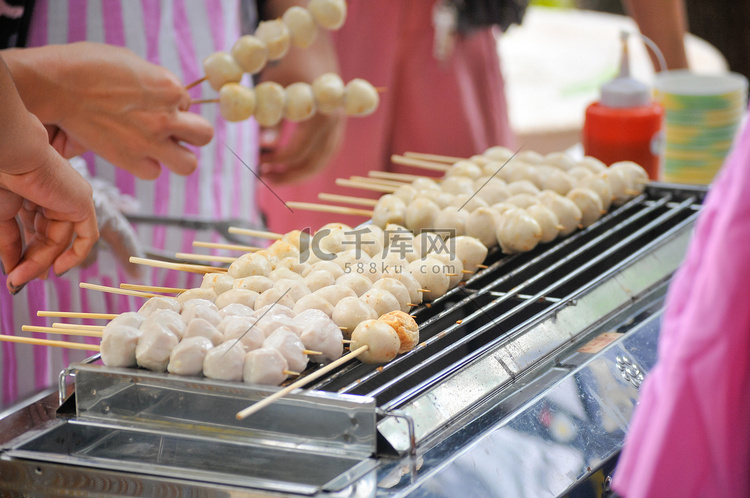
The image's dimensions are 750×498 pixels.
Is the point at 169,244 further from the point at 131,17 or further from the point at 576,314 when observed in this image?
the point at 576,314

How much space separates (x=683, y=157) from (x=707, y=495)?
7.68ft

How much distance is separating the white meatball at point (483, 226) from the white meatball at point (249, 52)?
2.77ft

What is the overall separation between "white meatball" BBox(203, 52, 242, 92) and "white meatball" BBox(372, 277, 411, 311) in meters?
1.02

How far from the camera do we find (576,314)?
1772 mm

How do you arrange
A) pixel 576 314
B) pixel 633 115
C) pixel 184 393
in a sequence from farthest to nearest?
pixel 633 115
pixel 576 314
pixel 184 393

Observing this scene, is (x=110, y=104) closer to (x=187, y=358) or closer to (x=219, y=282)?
(x=219, y=282)

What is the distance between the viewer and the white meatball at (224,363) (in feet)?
4.46

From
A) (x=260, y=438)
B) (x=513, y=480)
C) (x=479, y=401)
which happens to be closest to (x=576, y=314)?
(x=479, y=401)

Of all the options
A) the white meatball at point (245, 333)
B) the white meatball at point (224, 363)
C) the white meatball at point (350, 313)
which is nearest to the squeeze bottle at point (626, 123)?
the white meatball at point (350, 313)

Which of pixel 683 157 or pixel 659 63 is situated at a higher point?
pixel 659 63

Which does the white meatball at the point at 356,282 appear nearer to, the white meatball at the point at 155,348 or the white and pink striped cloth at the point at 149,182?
the white meatball at the point at 155,348

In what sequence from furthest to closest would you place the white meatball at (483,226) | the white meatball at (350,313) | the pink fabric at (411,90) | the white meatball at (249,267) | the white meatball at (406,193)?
1. the pink fabric at (411,90)
2. the white meatball at (406,193)
3. the white meatball at (483,226)
4. the white meatball at (249,267)
5. the white meatball at (350,313)

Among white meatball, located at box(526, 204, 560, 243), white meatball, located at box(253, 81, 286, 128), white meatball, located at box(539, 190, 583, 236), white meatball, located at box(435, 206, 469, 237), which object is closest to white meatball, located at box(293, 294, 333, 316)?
white meatball, located at box(435, 206, 469, 237)

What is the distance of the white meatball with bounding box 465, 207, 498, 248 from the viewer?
206 cm
